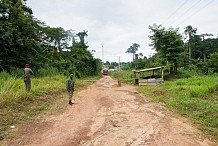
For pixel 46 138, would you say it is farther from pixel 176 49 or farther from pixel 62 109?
pixel 176 49

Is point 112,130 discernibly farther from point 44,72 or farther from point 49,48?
point 49,48

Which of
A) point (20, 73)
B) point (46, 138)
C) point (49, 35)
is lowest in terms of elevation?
point (46, 138)

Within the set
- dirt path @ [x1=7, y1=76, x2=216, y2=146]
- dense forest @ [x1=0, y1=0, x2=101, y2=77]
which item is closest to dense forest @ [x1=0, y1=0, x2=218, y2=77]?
dense forest @ [x1=0, y1=0, x2=101, y2=77]

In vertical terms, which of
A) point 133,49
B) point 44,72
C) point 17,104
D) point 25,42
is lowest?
point 17,104

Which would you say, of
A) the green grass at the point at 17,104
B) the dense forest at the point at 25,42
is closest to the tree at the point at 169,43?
the dense forest at the point at 25,42

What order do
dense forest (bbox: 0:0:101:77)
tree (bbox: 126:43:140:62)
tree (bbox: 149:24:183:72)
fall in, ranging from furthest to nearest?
tree (bbox: 126:43:140:62) < tree (bbox: 149:24:183:72) < dense forest (bbox: 0:0:101:77)

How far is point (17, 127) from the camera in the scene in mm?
7578

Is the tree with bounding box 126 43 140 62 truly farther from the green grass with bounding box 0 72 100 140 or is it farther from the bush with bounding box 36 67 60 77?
the green grass with bounding box 0 72 100 140

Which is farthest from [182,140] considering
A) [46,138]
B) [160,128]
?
[46,138]

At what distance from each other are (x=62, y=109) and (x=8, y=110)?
7.25 feet

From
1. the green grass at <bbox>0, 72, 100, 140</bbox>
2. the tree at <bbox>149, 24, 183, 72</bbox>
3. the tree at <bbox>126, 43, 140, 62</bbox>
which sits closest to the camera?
the green grass at <bbox>0, 72, 100, 140</bbox>

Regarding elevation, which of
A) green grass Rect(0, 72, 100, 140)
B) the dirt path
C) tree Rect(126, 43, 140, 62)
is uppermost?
tree Rect(126, 43, 140, 62)

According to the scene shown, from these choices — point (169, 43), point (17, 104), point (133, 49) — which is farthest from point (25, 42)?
point (133, 49)

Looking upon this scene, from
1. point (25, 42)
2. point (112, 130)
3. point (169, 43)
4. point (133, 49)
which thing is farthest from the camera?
point (133, 49)
